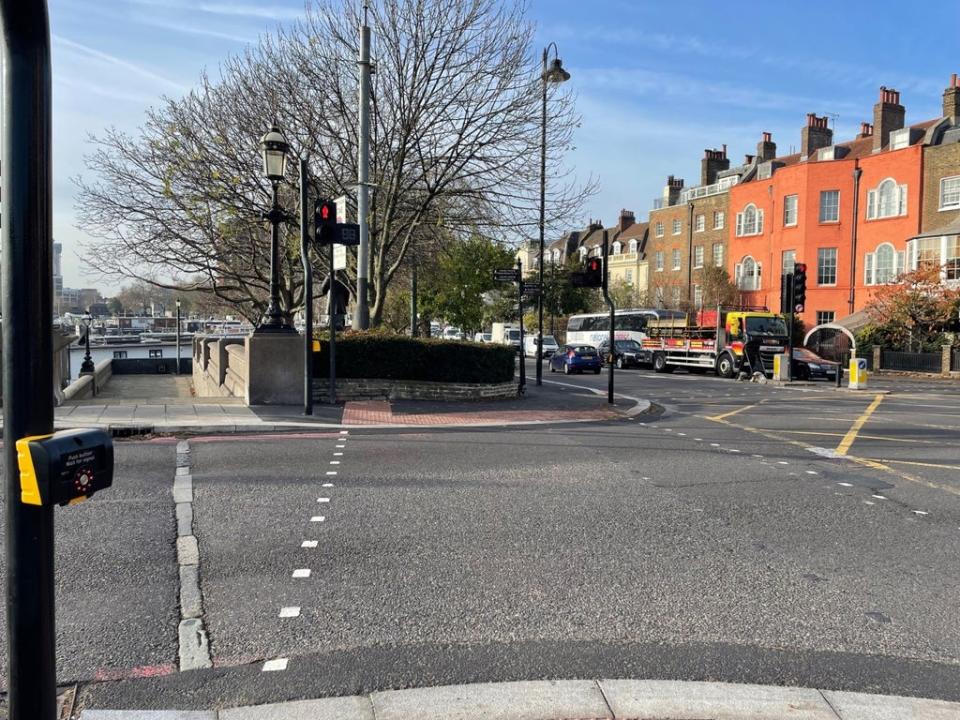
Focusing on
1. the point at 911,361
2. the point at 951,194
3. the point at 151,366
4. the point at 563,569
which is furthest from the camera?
the point at 151,366

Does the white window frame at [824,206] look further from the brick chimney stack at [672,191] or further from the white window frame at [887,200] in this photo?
the brick chimney stack at [672,191]

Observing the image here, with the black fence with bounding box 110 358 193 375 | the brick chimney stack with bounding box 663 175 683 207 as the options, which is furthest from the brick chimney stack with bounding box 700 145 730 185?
the black fence with bounding box 110 358 193 375

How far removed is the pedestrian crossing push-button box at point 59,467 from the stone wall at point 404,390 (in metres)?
13.3

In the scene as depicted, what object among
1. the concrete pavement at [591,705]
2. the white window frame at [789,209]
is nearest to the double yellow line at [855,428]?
the concrete pavement at [591,705]

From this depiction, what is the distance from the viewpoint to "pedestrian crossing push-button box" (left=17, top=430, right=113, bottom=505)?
268 cm

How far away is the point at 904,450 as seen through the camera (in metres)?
11.8

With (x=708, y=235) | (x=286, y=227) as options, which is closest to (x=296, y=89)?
(x=286, y=227)

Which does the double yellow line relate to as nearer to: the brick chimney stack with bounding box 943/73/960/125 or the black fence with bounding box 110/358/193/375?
the brick chimney stack with bounding box 943/73/960/125

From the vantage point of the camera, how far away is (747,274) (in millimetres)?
48031

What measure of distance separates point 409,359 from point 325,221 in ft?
13.7

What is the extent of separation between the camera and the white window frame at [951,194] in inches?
1465

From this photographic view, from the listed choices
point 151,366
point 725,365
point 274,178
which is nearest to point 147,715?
point 274,178

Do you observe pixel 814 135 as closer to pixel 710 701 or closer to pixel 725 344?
pixel 725 344

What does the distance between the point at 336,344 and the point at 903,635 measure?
13266mm
